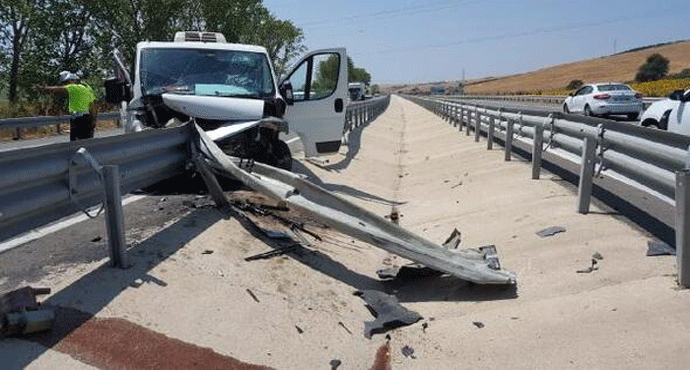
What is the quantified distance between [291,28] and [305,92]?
229 feet

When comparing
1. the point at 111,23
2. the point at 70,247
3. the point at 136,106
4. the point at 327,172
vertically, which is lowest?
the point at 327,172

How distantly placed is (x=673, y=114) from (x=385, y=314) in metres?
8.86

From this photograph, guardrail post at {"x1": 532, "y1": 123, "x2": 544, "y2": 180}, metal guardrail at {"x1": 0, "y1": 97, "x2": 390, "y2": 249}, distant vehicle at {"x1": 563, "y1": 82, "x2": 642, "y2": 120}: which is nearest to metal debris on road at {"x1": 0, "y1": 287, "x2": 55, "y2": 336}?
metal guardrail at {"x1": 0, "y1": 97, "x2": 390, "y2": 249}

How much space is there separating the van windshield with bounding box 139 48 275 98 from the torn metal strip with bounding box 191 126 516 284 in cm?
280

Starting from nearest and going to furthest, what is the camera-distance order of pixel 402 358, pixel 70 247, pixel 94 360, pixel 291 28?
pixel 94 360, pixel 402 358, pixel 70 247, pixel 291 28

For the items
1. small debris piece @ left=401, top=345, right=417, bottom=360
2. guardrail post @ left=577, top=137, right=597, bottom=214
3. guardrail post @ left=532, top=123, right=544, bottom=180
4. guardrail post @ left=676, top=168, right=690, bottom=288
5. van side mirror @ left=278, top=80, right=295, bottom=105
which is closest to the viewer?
guardrail post @ left=676, top=168, right=690, bottom=288

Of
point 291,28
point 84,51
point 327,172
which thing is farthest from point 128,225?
point 291,28

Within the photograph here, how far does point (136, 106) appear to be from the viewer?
8289mm

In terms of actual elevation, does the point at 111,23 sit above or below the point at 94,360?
above

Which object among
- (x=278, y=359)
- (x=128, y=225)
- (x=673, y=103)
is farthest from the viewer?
(x=673, y=103)

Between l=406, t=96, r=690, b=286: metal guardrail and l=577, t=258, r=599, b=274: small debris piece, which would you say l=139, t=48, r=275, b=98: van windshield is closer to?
l=406, t=96, r=690, b=286: metal guardrail

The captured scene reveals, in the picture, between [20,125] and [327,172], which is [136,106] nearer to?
[327,172]

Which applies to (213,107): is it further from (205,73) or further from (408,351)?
(408,351)

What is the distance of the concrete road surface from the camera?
379cm
